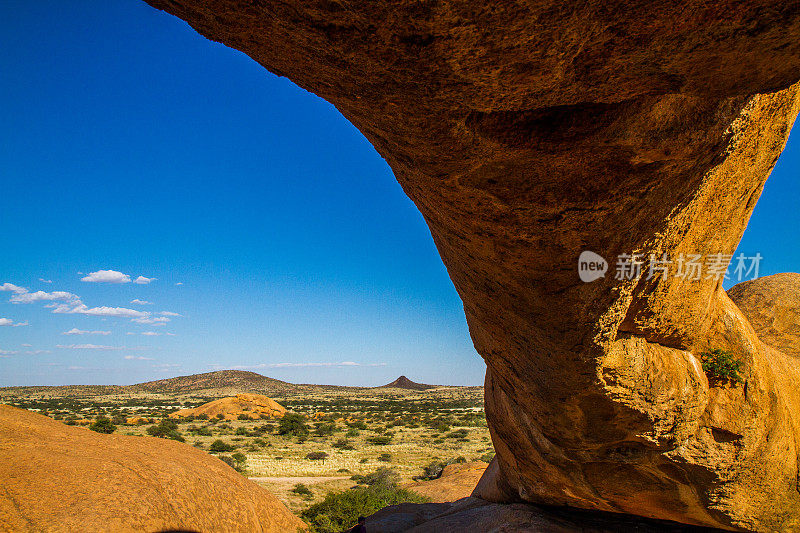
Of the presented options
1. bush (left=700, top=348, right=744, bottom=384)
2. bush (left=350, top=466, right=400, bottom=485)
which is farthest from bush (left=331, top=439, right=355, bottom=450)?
bush (left=700, top=348, right=744, bottom=384)

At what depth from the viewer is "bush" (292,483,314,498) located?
15.0m

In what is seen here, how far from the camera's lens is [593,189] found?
3.41 m

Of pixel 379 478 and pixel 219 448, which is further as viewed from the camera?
pixel 219 448

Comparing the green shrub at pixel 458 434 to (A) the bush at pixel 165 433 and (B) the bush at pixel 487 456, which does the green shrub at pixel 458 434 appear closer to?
(B) the bush at pixel 487 456

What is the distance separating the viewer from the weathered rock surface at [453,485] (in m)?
12.5

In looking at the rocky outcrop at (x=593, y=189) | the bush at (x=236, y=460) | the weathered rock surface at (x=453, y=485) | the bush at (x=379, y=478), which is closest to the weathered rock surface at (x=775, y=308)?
the rocky outcrop at (x=593, y=189)

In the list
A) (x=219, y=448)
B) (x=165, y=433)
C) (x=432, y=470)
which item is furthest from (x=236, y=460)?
(x=432, y=470)

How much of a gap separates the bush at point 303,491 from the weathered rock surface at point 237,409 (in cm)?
2627

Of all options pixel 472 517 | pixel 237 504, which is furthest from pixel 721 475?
pixel 237 504

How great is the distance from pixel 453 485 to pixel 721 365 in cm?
1014

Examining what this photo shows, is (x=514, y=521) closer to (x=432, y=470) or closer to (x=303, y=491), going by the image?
(x=303, y=491)

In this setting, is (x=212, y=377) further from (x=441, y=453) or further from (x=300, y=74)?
(x=300, y=74)

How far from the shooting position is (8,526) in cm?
357

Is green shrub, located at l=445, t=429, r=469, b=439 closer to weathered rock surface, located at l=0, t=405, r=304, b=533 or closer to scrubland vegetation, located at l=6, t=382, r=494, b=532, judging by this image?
scrubland vegetation, located at l=6, t=382, r=494, b=532
